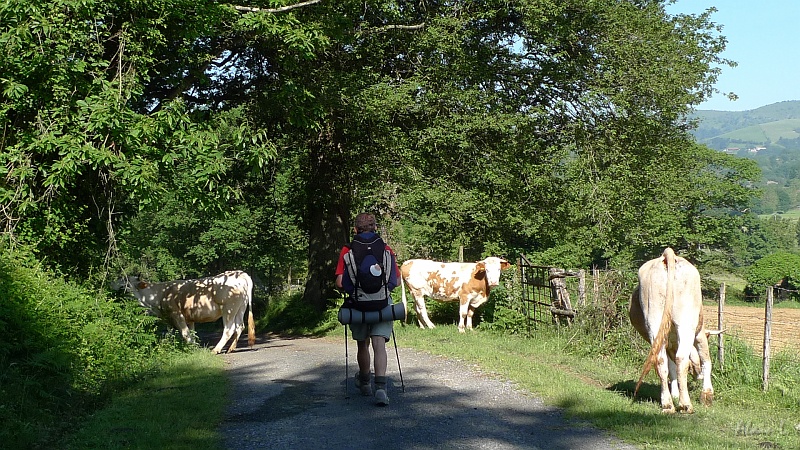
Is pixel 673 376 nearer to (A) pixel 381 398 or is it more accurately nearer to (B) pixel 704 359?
(B) pixel 704 359

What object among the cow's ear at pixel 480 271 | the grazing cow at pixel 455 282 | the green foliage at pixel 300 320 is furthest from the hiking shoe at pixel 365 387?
the green foliage at pixel 300 320

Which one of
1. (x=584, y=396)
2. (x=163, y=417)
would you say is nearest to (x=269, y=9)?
(x=163, y=417)

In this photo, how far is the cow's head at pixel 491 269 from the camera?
17688 mm

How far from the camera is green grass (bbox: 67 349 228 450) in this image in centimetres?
687

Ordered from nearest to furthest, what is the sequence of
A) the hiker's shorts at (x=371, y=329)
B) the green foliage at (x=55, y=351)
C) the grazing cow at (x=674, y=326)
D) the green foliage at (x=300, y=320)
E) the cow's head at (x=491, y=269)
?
the green foliage at (x=55, y=351)
the grazing cow at (x=674, y=326)
the hiker's shorts at (x=371, y=329)
the cow's head at (x=491, y=269)
the green foliage at (x=300, y=320)

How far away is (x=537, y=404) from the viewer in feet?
27.7

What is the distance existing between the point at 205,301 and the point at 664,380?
405 inches

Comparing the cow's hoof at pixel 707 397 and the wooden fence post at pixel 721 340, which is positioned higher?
the wooden fence post at pixel 721 340

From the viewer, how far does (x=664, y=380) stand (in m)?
8.26

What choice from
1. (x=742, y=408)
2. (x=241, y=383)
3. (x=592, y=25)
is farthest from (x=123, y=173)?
(x=592, y=25)

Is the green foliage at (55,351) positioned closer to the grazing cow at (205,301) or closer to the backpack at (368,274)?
the grazing cow at (205,301)

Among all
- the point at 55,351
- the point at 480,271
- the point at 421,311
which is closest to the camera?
the point at 55,351

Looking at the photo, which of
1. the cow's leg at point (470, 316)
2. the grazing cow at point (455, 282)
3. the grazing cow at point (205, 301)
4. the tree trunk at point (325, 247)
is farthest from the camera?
the tree trunk at point (325, 247)

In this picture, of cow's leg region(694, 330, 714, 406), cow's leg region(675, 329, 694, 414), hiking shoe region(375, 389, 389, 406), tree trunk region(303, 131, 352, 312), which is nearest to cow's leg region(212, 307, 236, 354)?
tree trunk region(303, 131, 352, 312)
